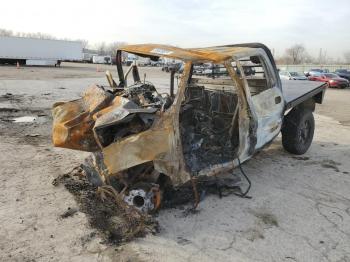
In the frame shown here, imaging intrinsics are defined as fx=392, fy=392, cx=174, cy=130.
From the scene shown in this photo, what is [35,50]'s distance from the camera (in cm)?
4312

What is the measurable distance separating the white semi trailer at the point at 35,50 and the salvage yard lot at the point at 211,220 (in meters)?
38.5

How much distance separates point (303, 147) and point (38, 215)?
16.2 ft

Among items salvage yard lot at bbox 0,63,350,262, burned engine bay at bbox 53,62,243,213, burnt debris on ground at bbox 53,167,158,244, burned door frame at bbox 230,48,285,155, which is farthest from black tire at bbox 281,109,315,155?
burnt debris on ground at bbox 53,167,158,244

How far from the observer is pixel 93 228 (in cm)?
415

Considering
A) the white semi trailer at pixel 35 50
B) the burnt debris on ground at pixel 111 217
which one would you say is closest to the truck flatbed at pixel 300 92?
the burnt debris on ground at pixel 111 217

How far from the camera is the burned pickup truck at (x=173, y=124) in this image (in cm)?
433

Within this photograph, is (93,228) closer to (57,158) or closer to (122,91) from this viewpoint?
(122,91)

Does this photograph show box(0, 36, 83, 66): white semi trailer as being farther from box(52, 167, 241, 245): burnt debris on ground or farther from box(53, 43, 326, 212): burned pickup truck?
box(52, 167, 241, 245): burnt debris on ground

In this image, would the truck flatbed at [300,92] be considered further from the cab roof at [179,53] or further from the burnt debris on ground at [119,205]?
the burnt debris on ground at [119,205]

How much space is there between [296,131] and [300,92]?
2.35ft

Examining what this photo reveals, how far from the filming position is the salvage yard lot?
148 inches

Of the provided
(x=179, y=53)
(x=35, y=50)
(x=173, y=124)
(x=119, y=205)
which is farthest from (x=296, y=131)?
(x=35, y=50)

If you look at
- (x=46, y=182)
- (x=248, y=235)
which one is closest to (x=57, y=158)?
(x=46, y=182)

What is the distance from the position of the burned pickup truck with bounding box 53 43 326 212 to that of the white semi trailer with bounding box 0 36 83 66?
39783mm
